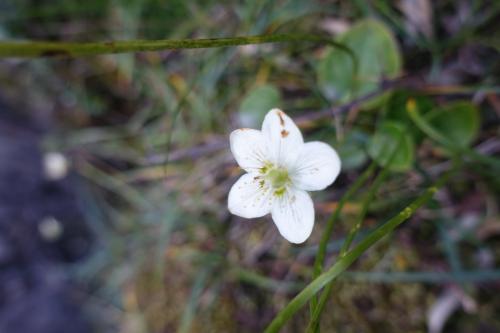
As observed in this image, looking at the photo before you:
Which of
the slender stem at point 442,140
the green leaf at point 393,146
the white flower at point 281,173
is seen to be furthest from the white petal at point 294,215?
the slender stem at point 442,140

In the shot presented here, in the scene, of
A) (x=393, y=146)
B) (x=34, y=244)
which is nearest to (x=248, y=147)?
(x=393, y=146)

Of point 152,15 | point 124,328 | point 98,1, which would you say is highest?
point 98,1

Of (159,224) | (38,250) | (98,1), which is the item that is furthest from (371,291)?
(38,250)

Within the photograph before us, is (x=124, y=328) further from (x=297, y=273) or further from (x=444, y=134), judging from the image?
(x=444, y=134)

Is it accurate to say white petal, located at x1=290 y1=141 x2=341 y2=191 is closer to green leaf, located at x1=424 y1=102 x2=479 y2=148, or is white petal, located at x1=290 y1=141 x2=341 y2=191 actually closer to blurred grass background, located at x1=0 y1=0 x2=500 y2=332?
blurred grass background, located at x1=0 y1=0 x2=500 y2=332

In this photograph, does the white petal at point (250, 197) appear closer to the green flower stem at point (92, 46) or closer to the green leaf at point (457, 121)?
the green flower stem at point (92, 46)

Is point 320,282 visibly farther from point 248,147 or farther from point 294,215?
point 248,147

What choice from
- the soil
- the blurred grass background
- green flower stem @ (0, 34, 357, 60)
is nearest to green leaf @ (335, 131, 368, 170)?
the blurred grass background
